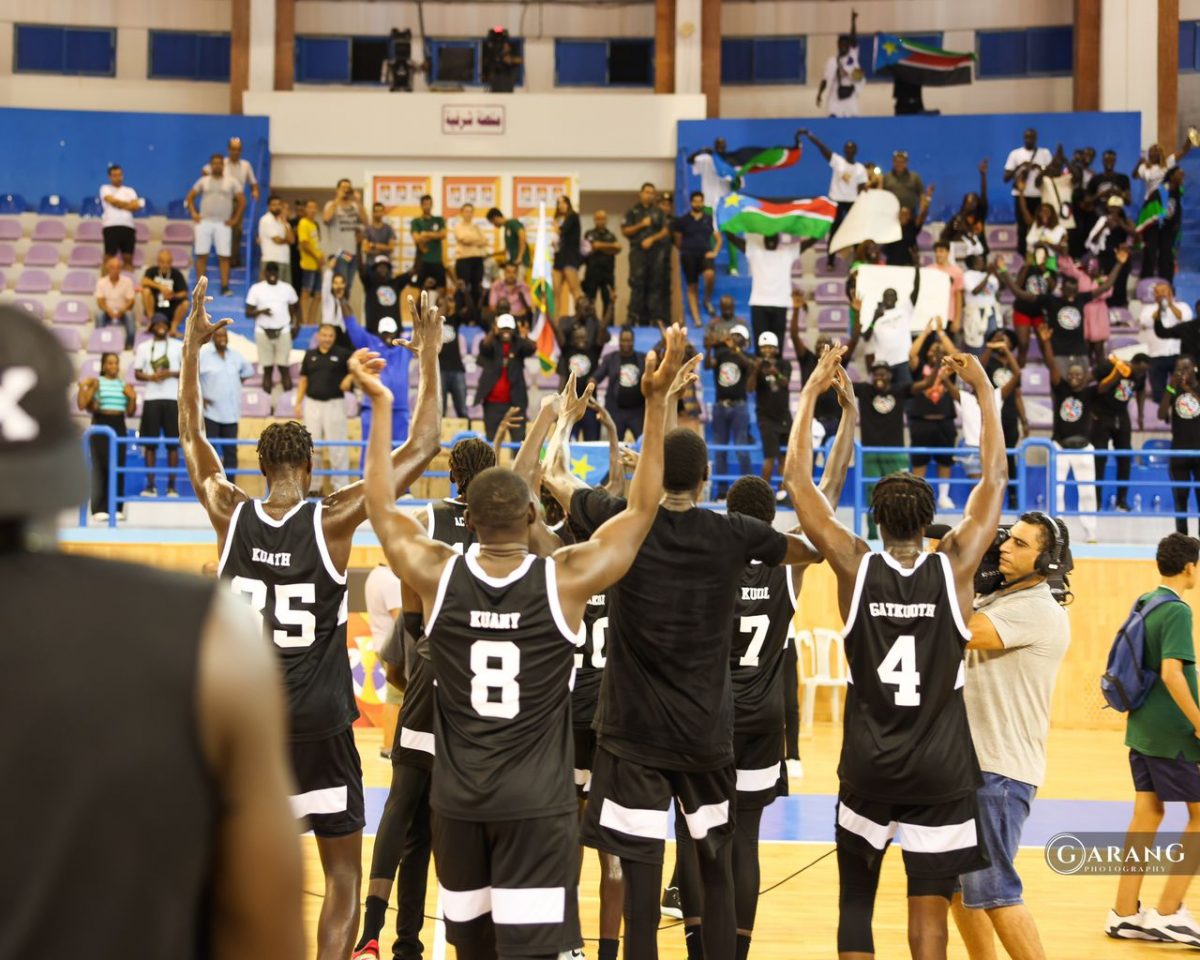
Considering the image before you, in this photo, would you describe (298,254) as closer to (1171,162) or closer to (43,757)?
(1171,162)

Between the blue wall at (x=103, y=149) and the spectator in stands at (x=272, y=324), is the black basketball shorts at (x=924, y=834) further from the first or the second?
the blue wall at (x=103, y=149)

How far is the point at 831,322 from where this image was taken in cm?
2298

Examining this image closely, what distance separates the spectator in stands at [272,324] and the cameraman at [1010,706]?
13.8 metres

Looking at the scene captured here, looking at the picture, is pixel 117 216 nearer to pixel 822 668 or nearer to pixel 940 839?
pixel 822 668

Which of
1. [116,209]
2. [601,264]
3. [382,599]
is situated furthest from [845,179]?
[382,599]

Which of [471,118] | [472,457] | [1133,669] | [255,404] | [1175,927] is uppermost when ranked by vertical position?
[471,118]

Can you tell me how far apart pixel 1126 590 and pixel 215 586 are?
1375 cm

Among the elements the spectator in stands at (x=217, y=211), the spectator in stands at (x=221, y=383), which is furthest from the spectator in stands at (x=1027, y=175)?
the spectator in stands at (x=221, y=383)

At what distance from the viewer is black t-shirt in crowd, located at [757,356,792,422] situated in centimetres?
1608

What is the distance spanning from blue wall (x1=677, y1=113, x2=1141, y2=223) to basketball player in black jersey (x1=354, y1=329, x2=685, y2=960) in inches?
788

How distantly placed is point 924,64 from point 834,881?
1905 cm

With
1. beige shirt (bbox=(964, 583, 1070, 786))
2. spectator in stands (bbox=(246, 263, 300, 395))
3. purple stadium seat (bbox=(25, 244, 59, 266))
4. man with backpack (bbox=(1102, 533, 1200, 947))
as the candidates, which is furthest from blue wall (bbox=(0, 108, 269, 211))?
beige shirt (bbox=(964, 583, 1070, 786))

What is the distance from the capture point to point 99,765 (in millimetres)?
1606

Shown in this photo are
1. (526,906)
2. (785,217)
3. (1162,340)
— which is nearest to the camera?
(526,906)
